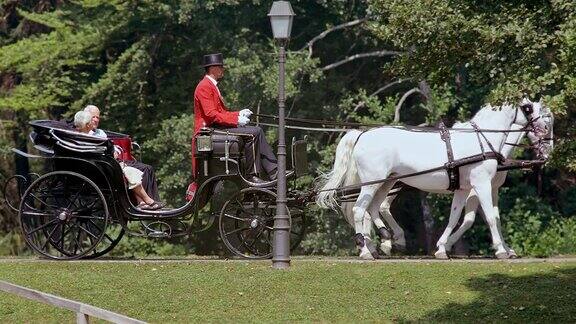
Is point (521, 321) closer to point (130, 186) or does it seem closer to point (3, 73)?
point (130, 186)

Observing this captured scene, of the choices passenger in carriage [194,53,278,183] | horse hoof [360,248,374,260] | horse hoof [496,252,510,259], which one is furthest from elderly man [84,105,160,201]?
horse hoof [496,252,510,259]

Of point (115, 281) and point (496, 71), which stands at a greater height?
point (496, 71)

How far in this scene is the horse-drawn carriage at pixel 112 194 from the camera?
20.5m

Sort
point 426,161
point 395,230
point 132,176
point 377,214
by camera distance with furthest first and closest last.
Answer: point 395,230
point 377,214
point 426,161
point 132,176

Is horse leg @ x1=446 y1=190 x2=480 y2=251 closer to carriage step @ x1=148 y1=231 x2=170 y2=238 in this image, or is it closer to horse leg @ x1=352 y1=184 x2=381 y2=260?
horse leg @ x1=352 y1=184 x2=381 y2=260

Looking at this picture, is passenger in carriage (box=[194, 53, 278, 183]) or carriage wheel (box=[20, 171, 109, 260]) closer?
passenger in carriage (box=[194, 53, 278, 183])

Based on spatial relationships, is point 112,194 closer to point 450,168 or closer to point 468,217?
point 450,168

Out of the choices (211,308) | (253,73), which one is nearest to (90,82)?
(253,73)

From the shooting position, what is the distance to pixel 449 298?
59.7 feet

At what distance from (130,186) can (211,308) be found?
10.8 ft

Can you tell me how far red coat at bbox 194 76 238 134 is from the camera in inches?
809

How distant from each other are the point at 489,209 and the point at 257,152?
10.4 feet

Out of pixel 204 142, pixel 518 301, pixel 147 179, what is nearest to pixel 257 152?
pixel 204 142

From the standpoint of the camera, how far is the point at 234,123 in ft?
67.4
